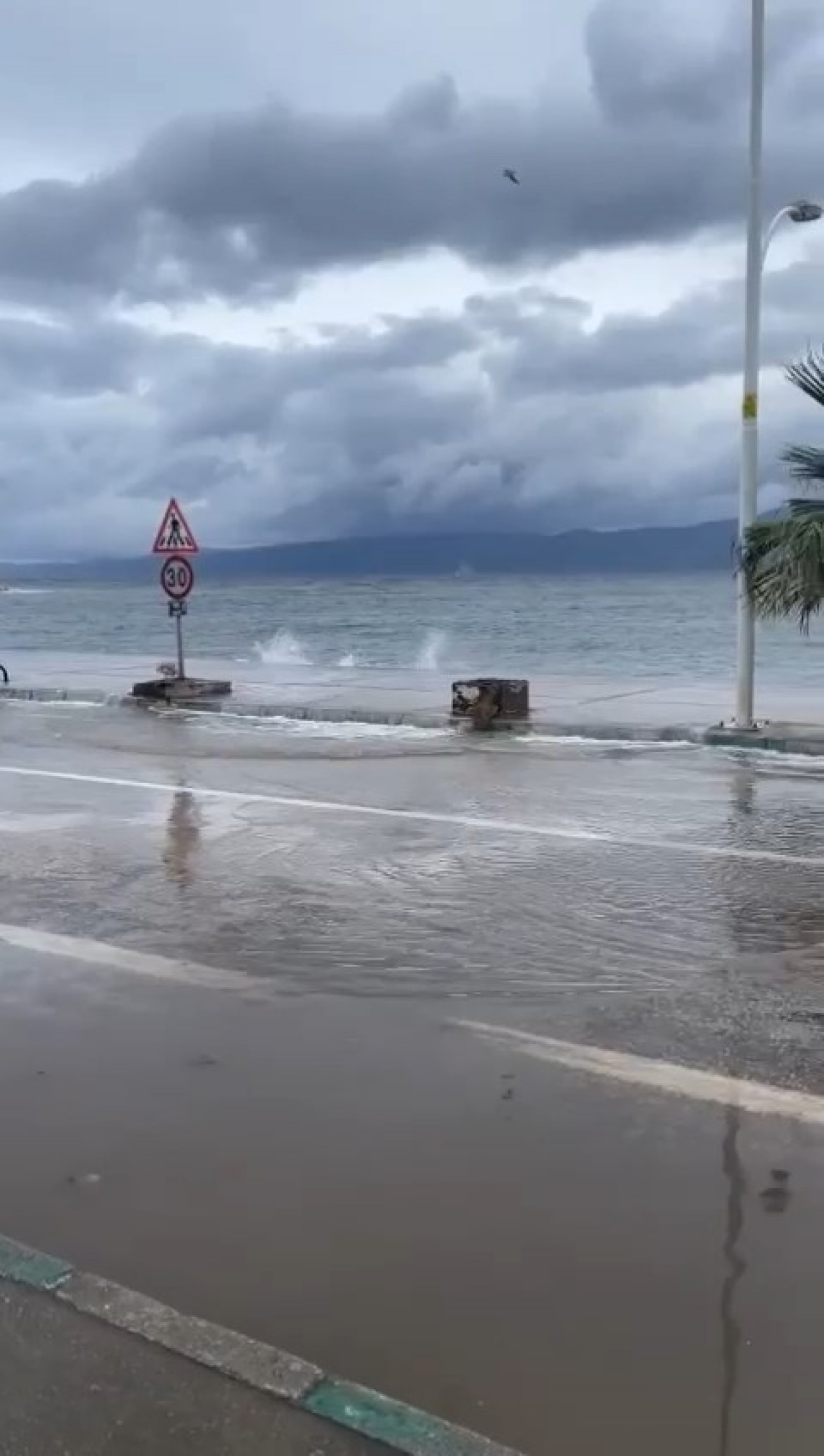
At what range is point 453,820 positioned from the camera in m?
9.89

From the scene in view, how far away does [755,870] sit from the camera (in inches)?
323

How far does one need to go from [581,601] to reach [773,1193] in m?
96.6

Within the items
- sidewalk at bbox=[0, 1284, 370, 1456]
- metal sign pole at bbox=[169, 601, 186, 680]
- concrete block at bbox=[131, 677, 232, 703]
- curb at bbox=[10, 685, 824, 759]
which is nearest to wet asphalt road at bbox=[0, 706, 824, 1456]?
sidewalk at bbox=[0, 1284, 370, 1456]

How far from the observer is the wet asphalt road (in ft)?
10.5

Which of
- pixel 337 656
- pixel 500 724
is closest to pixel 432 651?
pixel 337 656

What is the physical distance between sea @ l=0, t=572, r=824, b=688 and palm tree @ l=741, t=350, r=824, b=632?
1.92 meters

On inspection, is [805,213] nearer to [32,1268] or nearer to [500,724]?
[500,724]

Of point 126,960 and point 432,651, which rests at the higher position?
point 126,960

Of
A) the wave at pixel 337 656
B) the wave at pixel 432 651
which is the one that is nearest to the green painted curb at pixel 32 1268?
the wave at pixel 432 651

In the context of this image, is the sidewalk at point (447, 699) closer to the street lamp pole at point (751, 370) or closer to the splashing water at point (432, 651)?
the street lamp pole at point (751, 370)

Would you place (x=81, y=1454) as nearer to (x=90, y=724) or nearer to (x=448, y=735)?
(x=448, y=735)

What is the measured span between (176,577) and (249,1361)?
16.5m

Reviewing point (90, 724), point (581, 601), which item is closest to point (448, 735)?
point (90, 724)

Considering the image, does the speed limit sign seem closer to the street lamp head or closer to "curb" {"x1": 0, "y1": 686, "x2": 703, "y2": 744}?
"curb" {"x1": 0, "y1": 686, "x2": 703, "y2": 744}
